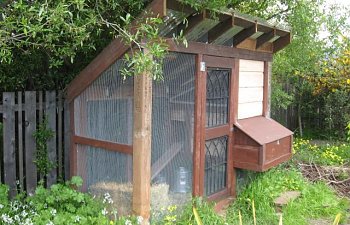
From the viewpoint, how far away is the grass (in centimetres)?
476

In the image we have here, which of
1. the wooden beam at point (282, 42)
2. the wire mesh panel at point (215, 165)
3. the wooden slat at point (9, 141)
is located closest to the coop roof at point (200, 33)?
the wooden beam at point (282, 42)

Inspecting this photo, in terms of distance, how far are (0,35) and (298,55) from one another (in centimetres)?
586

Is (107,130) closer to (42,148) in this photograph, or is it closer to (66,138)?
(66,138)

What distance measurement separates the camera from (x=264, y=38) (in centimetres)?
520

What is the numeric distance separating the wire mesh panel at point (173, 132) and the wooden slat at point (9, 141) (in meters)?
1.47

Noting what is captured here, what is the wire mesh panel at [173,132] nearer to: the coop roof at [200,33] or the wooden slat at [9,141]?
the coop roof at [200,33]

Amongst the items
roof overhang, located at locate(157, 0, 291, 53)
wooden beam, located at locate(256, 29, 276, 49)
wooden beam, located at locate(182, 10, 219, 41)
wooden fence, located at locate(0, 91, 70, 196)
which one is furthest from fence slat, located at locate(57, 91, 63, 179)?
wooden beam, located at locate(256, 29, 276, 49)

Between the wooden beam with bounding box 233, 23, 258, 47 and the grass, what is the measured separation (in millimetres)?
1788

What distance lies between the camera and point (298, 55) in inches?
303

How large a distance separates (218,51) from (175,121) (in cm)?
98

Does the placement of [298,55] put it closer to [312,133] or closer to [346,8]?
[346,8]

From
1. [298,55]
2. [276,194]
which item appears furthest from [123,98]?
[298,55]

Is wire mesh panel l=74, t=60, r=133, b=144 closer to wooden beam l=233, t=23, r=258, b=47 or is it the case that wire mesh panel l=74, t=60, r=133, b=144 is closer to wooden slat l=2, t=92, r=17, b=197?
wooden slat l=2, t=92, r=17, b=197

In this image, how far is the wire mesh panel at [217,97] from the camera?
4.54 meters
